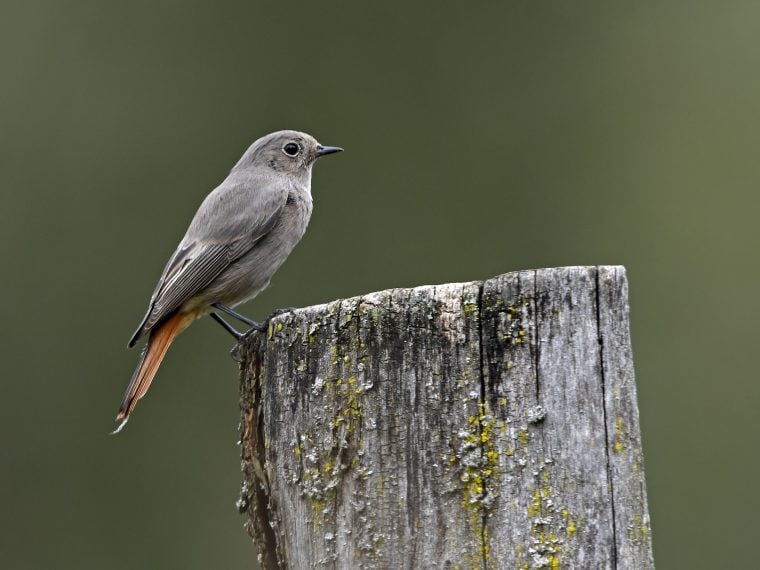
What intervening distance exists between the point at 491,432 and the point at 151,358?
298 cm

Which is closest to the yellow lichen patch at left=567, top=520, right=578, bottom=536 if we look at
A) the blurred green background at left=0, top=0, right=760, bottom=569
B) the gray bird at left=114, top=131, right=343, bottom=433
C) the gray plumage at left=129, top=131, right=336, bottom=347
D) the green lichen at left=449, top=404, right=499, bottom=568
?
the green lichen at left=449, top=404, right=499, bottom=568

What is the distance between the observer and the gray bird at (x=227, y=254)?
6008mm

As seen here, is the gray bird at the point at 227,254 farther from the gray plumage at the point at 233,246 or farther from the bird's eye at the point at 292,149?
the bird's eye at the point at 292,149

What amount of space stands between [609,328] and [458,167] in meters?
9.34

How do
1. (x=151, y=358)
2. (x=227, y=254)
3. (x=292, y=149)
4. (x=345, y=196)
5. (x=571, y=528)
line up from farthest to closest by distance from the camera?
(x=345, y=196) → (x=292, y=149) → (x=227, y=254) → (x=151, y=358) → (x=571, y=528)

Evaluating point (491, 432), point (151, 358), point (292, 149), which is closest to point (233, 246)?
point (151, 358)

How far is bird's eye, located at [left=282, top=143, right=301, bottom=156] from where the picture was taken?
282 inches

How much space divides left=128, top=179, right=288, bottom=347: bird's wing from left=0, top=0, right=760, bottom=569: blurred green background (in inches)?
174

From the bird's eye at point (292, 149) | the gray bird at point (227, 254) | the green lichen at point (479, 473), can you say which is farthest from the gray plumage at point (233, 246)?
the green lichen at point (479, 473)

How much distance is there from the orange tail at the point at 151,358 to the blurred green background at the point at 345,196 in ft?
15.7

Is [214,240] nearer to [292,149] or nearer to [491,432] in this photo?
[292,149]

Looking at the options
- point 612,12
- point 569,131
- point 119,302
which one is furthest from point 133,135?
point 612,12

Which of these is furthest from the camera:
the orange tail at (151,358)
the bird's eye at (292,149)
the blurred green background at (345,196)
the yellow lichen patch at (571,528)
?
the blurred green background at (345,196)

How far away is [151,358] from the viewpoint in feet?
18.9
